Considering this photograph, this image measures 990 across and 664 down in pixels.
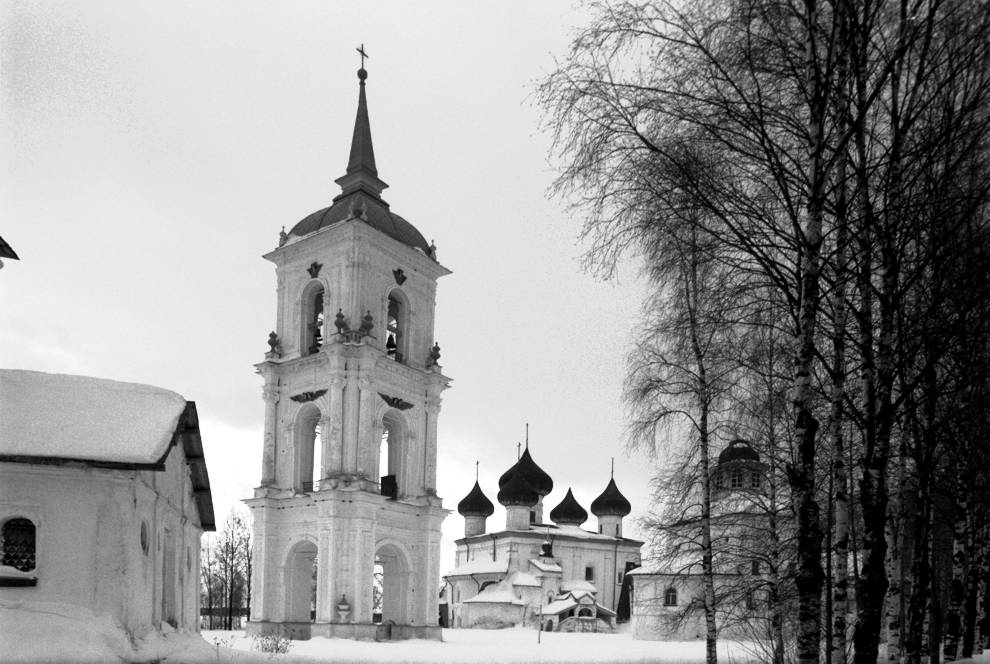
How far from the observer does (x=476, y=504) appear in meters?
72.5

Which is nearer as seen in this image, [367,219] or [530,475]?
[367,219]

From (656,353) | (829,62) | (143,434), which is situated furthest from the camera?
(656,353)

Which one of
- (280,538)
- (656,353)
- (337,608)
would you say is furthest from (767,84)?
(280,538)

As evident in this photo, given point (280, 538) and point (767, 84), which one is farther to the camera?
point (280, 538)

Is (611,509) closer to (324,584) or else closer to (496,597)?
(496,597)

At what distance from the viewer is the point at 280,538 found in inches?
1487

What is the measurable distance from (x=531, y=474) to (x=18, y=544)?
5745 cm

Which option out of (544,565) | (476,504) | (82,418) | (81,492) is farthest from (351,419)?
(476,504)

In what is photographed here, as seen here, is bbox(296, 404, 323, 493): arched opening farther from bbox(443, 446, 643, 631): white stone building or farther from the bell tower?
bbox(443, 446, 643, 631): white stone building

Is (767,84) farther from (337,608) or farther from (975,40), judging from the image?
(337,608)

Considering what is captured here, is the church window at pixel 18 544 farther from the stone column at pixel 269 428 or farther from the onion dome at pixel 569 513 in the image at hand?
the onion dome at pixel 569 513

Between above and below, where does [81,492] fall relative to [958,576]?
above

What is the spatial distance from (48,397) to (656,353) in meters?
10.7

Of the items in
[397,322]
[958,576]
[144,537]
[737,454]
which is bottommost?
[958,576]
